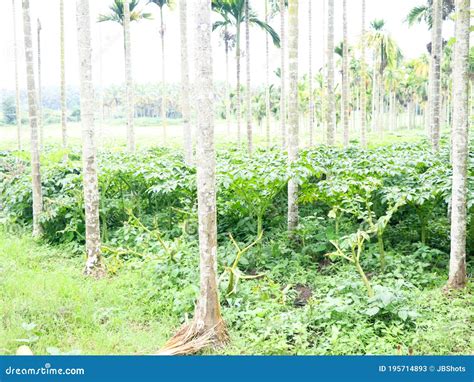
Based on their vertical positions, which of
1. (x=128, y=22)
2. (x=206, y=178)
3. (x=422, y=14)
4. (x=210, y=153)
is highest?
(x=422, y=14)

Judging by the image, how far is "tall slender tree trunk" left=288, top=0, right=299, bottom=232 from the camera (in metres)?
7.05

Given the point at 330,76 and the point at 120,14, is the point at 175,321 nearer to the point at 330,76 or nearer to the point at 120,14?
the point at 330,76

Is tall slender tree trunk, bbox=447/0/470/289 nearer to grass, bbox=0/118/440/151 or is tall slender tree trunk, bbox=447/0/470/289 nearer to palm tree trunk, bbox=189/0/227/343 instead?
palm tree trunk, bbox=189/0/227/343

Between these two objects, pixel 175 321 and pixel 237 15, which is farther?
pixel 237 15

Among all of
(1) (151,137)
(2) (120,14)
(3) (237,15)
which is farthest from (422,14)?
(1) (151,137)

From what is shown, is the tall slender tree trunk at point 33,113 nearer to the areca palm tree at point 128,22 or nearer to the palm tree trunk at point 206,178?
the palm tree trunk at point 206,178

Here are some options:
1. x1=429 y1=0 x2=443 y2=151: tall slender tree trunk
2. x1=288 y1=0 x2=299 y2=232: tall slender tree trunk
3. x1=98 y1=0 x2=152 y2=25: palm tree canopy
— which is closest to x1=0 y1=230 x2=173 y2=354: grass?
x1=288 y1=0 x2=299 y2=232: tall slender tree trunk

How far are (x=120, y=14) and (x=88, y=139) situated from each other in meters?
13.3

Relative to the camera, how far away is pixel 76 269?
687cm

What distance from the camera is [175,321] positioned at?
17.2 feet

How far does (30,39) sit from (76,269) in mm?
3759

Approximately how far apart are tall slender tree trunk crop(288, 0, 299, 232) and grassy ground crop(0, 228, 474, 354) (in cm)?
119

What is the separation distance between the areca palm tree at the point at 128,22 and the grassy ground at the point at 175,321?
812 centimetres
